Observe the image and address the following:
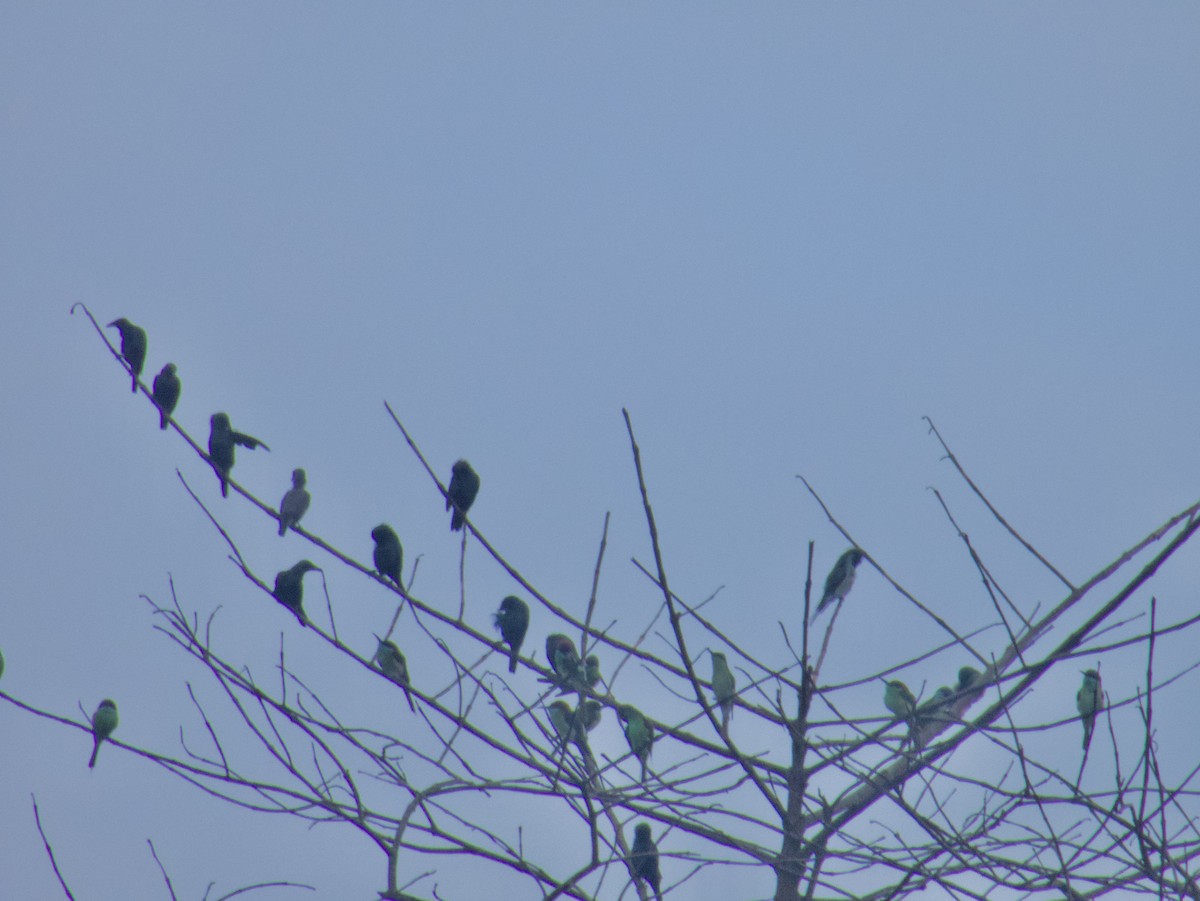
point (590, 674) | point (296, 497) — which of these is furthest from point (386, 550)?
point (590, 674)

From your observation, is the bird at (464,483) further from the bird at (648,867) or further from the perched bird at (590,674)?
the bird at (648,867)

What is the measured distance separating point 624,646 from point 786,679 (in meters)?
0.47

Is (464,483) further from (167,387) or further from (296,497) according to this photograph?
(167,387)

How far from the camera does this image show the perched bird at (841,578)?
9227mm

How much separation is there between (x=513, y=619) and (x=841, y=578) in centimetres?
251

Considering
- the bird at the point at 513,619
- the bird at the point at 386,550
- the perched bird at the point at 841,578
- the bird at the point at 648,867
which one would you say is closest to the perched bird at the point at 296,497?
the bird at the point at 386,550

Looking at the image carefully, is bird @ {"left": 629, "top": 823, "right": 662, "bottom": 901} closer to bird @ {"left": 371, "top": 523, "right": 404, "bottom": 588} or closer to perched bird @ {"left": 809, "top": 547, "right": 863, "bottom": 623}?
perched bird @ {"left": 809, "top": 547, "right": 863, "bottom": 623}

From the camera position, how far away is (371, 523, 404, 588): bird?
10.1 meters

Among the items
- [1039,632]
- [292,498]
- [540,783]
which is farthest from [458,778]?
[292,498]

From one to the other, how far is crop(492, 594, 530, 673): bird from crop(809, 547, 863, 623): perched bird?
2170 mm

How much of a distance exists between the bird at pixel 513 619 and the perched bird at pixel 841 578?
2.17 m

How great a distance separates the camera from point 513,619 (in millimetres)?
10250

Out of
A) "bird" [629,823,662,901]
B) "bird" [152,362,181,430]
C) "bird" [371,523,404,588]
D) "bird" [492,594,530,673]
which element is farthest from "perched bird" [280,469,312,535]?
"bird" [629,823,662,901]

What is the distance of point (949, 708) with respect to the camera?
445 centimetres
